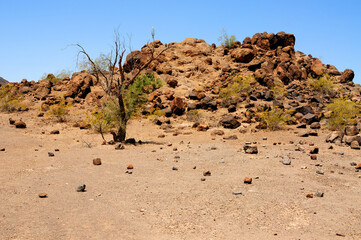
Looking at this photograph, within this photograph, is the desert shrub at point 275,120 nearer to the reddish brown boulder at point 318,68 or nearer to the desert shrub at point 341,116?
the desert shrub at point 341,116

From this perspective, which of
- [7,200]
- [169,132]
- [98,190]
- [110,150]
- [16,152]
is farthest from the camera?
[169,132]

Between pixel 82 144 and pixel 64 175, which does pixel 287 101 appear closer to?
pixel 82 144

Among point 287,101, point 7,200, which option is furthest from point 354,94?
point 7,200

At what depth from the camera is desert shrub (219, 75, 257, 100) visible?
79.0 feet

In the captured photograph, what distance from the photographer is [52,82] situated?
3122 centimetres

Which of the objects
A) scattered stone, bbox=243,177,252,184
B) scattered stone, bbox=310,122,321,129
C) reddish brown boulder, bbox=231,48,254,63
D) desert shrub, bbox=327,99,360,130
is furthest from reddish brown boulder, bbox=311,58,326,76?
scattered stone, bbox=243,177,252,184

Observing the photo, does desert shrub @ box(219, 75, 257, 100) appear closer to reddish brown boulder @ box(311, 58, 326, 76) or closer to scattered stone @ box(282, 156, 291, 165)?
reddish brown boulder @ box(311, 58, 326, 76)

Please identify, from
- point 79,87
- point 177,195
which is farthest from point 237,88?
point 177,195

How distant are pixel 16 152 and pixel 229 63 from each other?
87.9ft

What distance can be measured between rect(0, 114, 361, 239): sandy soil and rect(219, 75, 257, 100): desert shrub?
39.8 ft

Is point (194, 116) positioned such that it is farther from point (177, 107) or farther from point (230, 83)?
point (230, 83)

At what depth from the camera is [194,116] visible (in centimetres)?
2138

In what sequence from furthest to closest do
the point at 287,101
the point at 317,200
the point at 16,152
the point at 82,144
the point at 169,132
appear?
the point at 287,101 → the point at 169,132 → the point at 82,144 → the point at 16,152 → the point at 317,200

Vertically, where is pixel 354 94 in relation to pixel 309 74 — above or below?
below
